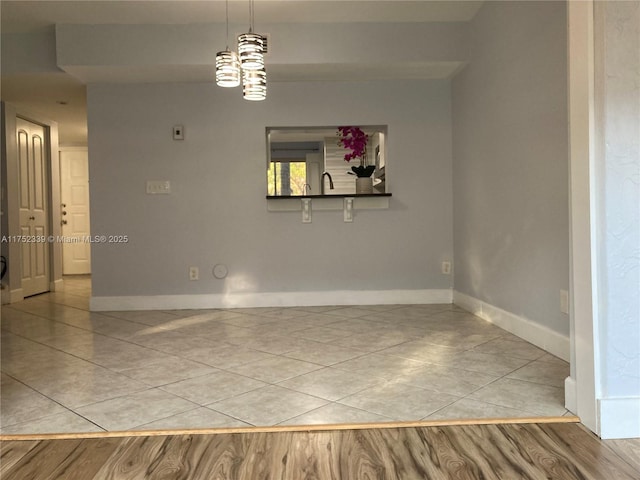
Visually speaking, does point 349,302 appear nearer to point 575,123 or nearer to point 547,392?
point 547,392

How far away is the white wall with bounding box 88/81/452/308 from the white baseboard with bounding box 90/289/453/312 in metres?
0.04

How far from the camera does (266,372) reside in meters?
2.35

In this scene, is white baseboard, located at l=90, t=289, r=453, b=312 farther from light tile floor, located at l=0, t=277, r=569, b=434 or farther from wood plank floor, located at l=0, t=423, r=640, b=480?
wood plank floor, located at l=0, t=423, r=640, b=480

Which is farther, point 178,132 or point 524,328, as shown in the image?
point 178,132

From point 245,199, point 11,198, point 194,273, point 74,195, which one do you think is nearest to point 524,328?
point 245,199

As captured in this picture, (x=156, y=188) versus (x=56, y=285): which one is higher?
(x=156, y=188)

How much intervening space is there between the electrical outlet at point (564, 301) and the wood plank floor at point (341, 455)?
94 cm

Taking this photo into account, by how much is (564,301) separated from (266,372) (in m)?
1.58

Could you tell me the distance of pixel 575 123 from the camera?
65.4 inches

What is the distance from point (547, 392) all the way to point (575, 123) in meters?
1.09

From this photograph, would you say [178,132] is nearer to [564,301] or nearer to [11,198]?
[11,198]

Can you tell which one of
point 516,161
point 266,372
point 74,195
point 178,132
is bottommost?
point 266,372

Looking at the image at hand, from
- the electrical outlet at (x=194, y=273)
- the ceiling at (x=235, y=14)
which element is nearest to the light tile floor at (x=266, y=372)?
the electrical outlet at (x=194, y=273)

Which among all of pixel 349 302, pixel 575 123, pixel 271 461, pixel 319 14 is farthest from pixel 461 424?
pixel 319 14
